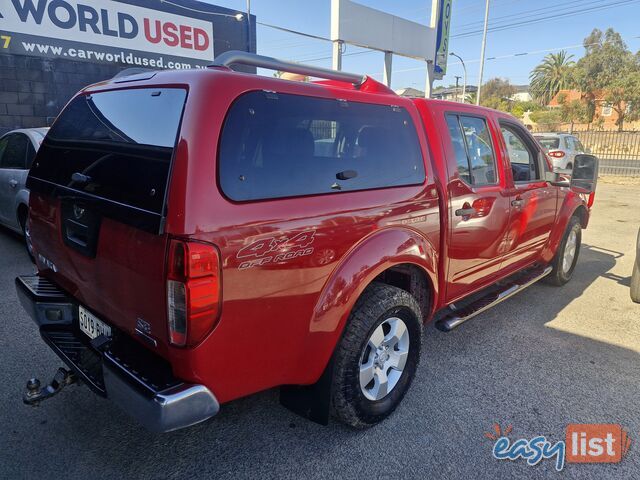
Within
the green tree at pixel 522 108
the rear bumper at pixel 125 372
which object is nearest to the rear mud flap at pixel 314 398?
the rear bumper at pixel 125 372

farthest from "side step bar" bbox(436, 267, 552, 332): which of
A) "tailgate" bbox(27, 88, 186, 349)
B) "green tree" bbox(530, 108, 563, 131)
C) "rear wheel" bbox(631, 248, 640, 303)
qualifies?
"green tree" bbox(530, 108, 563, 131)

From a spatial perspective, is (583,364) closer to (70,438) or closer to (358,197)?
(358,197)

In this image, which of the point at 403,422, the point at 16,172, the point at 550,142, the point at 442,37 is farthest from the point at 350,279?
the point at 442,37

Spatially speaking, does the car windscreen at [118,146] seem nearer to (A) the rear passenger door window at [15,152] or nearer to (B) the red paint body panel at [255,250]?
(B) the red paint body panel at [255,250]

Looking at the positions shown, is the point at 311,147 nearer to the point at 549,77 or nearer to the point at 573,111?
the point at 573,111

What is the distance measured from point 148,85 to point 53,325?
4.88 ft

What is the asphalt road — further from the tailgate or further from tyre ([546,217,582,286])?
the tailgate

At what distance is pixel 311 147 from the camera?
2.29 metres

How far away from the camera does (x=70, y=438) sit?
8.11 feet

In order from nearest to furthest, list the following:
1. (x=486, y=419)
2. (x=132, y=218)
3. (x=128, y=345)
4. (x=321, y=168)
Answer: (x=132, y=218) < (x=128, y=345) < (x=321, y=168) < (x=486, y=419)

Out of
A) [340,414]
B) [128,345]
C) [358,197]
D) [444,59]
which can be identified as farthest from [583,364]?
[444,59]

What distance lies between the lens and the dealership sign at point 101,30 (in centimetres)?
921

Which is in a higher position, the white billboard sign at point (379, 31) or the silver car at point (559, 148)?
the white billboard sign at point (379, 31)

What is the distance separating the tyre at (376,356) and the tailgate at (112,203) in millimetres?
1004
